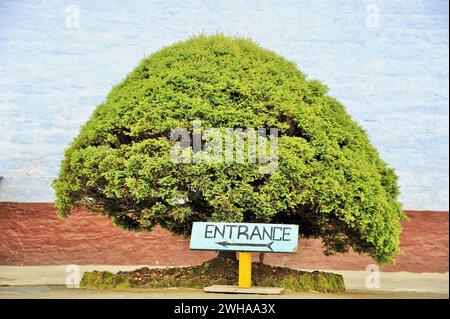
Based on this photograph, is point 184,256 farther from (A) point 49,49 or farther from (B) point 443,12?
(B) point 443,12

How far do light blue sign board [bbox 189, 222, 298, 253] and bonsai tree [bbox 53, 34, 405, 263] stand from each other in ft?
0.61

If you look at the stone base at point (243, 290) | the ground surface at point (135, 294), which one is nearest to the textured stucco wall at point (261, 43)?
the ground surface at point (135, 294)

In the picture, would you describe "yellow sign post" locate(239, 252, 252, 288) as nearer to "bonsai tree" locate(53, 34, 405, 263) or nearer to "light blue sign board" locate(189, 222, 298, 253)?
"light blue sign board" locate(189, 222, 298, 253)

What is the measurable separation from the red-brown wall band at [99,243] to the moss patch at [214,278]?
338cm

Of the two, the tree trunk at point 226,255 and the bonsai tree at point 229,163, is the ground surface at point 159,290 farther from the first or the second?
the tree trunk at point 226,255

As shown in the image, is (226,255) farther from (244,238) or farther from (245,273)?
(244,238)

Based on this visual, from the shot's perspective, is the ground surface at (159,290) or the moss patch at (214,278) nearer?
the ground surface at (159,290)

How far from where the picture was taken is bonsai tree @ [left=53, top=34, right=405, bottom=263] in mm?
9656

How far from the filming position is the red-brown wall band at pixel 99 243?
14141 mm

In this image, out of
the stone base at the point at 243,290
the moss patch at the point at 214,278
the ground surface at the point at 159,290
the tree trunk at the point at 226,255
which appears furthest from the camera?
the tree trunk at the point at 226,255

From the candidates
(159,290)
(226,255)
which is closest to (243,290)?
(159,290)

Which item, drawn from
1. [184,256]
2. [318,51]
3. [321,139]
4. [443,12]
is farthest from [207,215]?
[443,12]

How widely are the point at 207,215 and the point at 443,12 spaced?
21.9 feet

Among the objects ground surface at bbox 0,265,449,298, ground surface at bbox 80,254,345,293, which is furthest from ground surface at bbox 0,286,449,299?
ground surface at bbox 80,254,345,293
